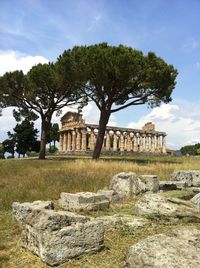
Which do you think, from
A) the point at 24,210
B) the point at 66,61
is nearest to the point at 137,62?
the point at 66,61

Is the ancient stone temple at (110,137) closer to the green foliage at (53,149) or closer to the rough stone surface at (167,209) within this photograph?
the green foliage at (53,149)

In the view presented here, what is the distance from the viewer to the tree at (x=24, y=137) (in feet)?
204

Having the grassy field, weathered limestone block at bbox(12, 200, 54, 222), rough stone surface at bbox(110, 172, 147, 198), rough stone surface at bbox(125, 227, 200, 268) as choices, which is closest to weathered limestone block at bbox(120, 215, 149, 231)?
the grassy field

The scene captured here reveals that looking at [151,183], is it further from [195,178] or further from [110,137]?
[110,137]

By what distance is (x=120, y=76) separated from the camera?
27953mm

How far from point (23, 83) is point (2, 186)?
80.5 ft

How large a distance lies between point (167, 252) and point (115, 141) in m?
62.8

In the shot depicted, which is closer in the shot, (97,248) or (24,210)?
(97,248)

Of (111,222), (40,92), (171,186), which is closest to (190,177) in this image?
(171,186)

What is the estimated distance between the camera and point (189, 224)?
291 inches

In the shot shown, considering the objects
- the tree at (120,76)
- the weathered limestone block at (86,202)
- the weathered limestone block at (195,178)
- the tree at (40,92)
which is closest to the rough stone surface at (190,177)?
the weathered limestone block at (195,178)

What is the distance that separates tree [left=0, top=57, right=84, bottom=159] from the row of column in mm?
24049

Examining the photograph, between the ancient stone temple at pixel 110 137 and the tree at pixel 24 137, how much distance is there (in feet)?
21.1

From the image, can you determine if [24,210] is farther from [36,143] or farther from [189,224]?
[36,143]
